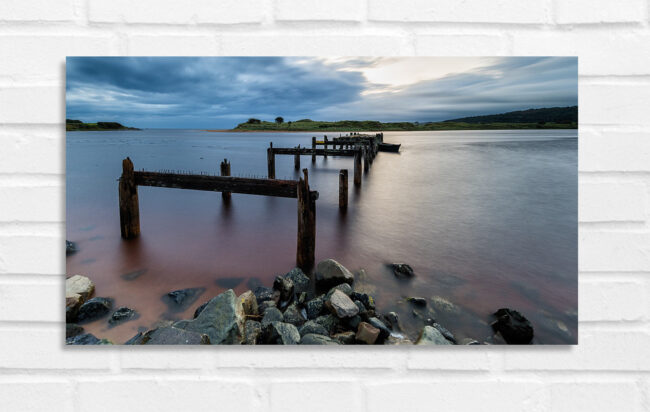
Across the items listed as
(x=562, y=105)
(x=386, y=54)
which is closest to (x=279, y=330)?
(x=386, y=54)

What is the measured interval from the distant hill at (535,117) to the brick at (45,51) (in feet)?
9.30

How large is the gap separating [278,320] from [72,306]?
1439 millimetres

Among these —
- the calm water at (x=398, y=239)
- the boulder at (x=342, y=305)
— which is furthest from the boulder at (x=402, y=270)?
the boulder at (x=342, y=305)

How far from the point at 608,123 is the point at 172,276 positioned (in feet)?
12.1

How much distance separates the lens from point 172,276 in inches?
107

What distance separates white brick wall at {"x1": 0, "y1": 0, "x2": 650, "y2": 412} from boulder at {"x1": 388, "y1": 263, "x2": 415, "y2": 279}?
971 millimetres

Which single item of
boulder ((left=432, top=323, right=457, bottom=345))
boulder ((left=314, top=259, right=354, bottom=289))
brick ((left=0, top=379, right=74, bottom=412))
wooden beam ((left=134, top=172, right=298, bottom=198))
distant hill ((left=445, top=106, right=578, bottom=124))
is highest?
distant hill ((left=445, top=106, right=578, bottom=124))

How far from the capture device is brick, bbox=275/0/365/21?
1.88 m

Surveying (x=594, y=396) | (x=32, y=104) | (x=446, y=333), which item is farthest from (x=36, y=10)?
(x=594, y=396)

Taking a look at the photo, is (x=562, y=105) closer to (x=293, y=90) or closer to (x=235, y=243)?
(x=293, y=90)

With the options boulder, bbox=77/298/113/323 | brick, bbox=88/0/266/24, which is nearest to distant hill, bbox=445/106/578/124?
brick, bbox=88/0/266/24

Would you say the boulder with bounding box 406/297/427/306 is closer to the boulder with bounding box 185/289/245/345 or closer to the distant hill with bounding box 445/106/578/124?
the boulder with bounding box 185/289/245/345

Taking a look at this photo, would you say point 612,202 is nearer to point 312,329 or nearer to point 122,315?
point 312,329

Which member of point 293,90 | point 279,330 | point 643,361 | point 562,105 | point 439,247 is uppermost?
point 293,90
